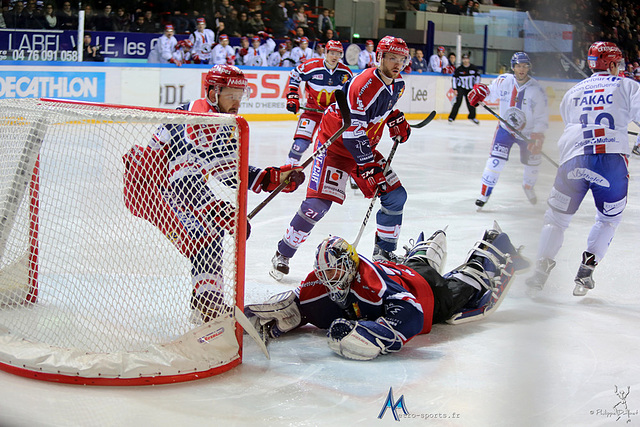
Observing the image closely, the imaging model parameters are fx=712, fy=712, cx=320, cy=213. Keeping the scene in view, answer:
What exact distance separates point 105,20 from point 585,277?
9.07 meters

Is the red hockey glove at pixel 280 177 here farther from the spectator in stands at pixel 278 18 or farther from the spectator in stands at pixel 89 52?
the spectator in stands at pixel 278 18

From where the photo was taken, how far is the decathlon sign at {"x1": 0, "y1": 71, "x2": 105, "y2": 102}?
8.64m

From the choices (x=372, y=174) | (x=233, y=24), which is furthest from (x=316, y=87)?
(x=233, y=24)

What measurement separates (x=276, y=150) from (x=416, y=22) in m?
4.26

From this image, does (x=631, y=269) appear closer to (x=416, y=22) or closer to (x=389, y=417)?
(x=389, y=417)

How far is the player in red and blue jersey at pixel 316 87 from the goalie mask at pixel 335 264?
405cm

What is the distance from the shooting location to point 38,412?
2137 mm

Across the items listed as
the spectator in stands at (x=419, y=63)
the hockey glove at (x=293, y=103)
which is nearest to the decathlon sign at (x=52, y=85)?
the hockey glove at (x=293, y=103)

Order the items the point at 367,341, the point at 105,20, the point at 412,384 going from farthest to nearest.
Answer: the point at 105,20
the point at 367,341
the point at 412,384

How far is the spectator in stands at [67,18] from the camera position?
32.0ft

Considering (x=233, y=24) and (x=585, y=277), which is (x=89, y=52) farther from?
(x=585, y=277)

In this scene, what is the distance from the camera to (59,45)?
375 inches

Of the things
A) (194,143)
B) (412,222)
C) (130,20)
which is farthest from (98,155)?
(130,20)

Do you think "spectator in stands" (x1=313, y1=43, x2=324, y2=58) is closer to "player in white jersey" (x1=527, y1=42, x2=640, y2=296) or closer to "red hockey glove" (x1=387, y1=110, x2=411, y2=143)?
"red hockey glove" (x1=387, y1=110, x2=411, y2=143)
